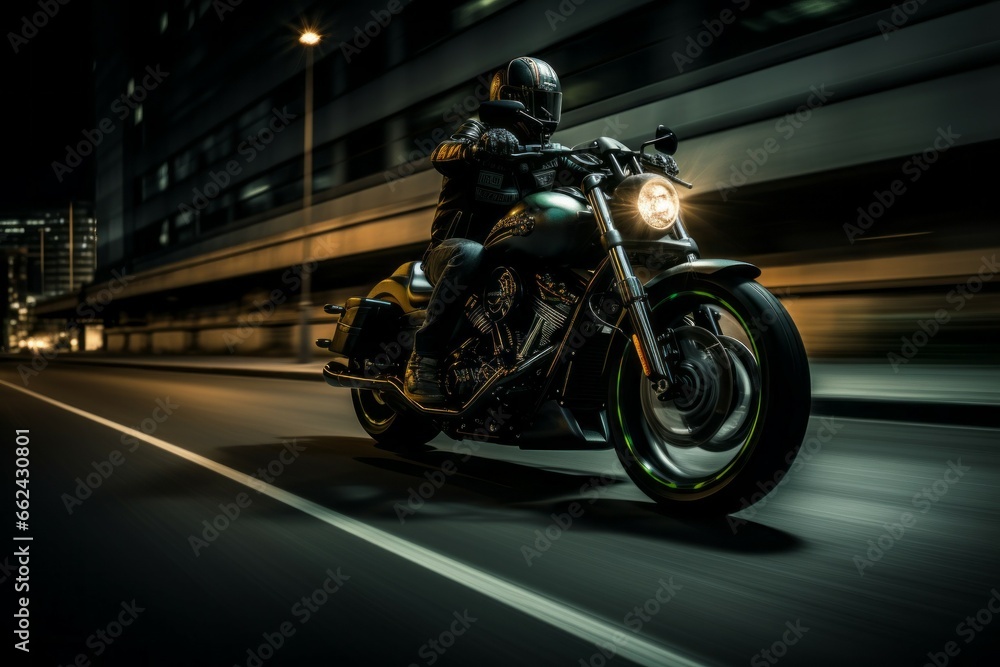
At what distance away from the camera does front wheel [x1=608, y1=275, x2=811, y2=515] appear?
3135 mm

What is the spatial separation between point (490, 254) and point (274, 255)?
2762cm

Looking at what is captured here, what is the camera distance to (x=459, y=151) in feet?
14.5

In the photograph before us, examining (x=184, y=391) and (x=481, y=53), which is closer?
(x=184, y=391)

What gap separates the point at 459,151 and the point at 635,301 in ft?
4.58

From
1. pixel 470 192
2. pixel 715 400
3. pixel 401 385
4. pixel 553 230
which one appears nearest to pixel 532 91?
pixel 470 192

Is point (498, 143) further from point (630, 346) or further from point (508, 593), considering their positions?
point (508, 593)

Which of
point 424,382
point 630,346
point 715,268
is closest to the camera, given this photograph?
point 715,268

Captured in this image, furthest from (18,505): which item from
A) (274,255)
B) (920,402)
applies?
(274,255)

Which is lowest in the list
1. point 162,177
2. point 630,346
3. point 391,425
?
point 391,425

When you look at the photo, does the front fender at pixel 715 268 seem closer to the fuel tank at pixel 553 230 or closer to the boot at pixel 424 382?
the fuel tank at pixel 553 230

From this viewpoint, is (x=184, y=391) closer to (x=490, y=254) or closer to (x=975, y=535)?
(x=490, y=254)

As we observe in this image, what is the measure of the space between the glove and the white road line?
1.74 meters

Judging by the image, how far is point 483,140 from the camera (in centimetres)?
405

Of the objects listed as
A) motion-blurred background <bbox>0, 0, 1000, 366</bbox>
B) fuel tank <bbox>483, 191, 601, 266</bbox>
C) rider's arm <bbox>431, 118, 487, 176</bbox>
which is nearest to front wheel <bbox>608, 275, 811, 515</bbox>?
fuel tank <bbox>483, 191, 601, 266</bbox>
